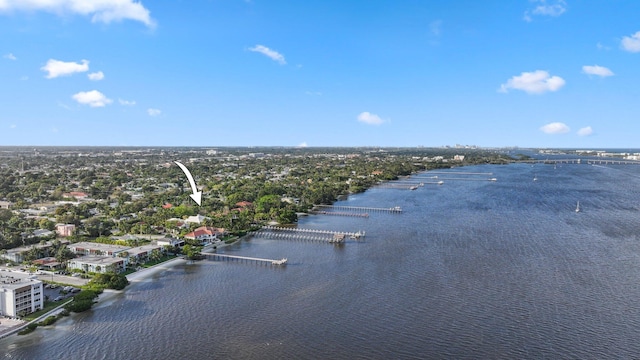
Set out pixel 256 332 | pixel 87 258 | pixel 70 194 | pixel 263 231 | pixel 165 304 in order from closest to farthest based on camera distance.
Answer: pixel 256 332 < pixel 165 304 < pixel 87 258 < pixel 263 231 < pixel 70 194

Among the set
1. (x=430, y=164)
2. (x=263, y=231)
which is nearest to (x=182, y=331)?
(x=263, y=231)

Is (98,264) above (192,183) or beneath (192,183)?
beneath

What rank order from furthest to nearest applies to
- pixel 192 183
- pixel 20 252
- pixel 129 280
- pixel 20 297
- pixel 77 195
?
pixel 77 195
pixel 20 252
pixel 129 280
pixel 20 297
pixel 192 183

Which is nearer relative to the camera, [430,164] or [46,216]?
[46,216]

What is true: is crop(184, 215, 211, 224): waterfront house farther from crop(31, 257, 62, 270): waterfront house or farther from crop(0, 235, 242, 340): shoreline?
crop(31, 257, 62, 270): waterfront house

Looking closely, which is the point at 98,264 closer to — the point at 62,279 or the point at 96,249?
the point at 62,279

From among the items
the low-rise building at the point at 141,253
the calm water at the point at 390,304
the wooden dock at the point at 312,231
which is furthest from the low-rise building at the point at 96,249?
the wooden dock at the point at 312,231

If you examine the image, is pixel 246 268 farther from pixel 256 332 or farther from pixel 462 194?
pixel 462 194

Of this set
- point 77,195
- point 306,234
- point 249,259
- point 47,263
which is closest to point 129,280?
point 47,263
